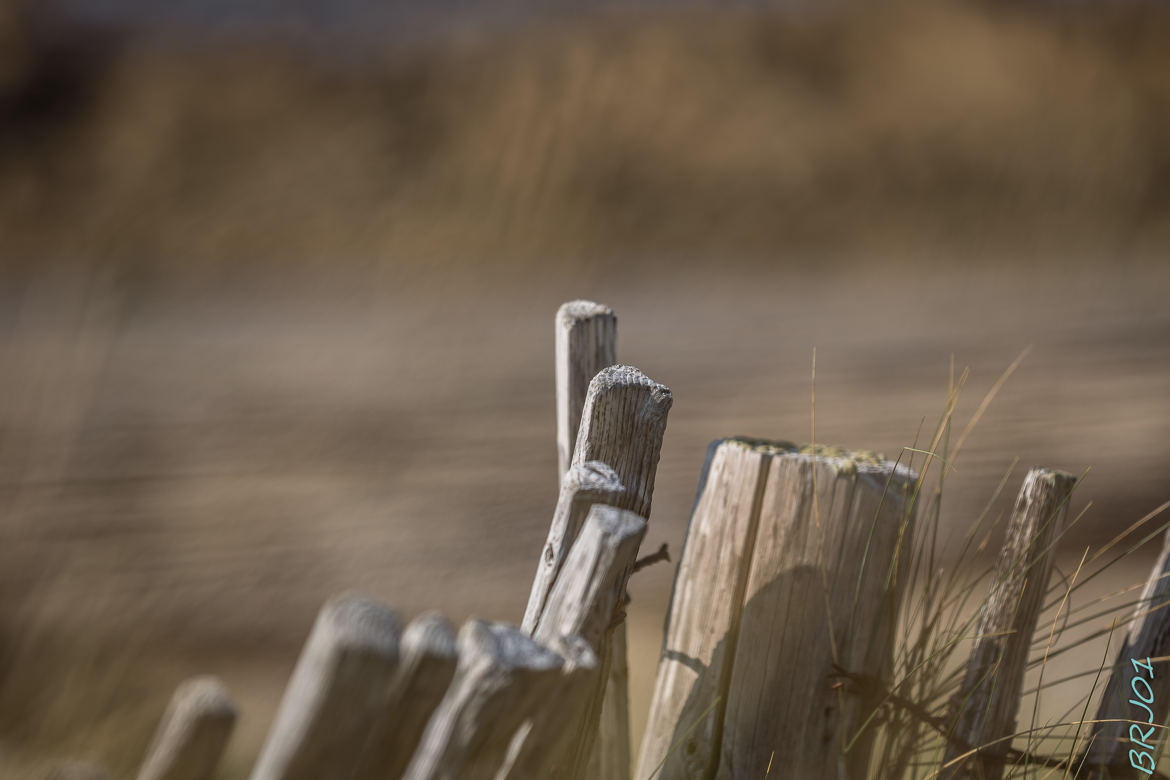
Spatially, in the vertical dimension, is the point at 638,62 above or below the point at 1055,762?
above

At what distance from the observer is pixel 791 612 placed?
3.63ft

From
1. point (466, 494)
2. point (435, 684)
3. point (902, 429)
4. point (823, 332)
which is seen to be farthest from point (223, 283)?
point (435, 684)

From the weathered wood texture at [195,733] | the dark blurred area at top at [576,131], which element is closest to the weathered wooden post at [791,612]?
the weathered wood texture at [195,733]

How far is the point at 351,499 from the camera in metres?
4.55

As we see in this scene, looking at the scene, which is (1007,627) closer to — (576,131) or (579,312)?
(579,312)

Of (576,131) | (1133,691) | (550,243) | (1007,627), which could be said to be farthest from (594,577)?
(576,131)

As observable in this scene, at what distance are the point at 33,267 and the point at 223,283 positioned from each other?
1.10m

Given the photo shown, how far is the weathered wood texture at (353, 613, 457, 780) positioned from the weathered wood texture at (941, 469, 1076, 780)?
31.1 inches

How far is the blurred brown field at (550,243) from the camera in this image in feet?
15.4

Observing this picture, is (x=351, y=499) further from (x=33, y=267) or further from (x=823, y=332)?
(x=823, y=332)

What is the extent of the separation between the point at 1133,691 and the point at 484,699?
38.4 inches

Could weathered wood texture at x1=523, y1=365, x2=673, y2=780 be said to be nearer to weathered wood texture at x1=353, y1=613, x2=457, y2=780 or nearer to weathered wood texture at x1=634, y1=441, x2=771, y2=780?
weathered wood texture at x1=634, y1=441, x2=771, y2=780

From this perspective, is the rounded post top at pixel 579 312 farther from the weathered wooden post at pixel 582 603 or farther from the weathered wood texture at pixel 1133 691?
Answer: the weathered wood texture at pixel 1133 691

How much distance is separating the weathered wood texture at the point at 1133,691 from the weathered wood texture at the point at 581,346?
0.85 m
